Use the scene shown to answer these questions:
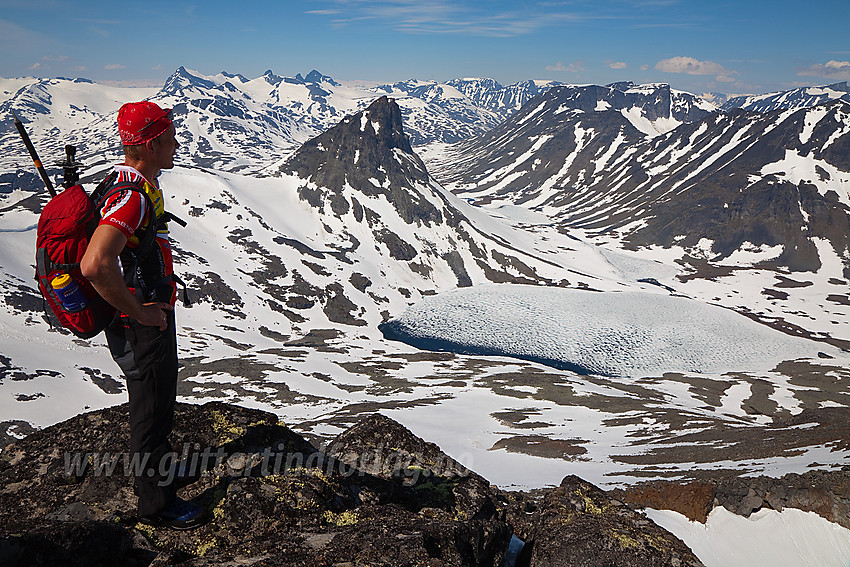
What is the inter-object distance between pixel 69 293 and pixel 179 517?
3.20 metres

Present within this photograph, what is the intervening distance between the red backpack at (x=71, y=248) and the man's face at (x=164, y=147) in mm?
790

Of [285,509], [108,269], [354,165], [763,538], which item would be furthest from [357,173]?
[108,269]

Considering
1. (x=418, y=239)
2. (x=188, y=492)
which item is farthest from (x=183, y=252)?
(x=188, y=492)

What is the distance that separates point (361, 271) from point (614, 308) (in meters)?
69.5

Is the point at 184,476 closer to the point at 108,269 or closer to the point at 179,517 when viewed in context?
the point at 179,517

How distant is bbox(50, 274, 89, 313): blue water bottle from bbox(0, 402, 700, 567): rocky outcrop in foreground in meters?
2.40

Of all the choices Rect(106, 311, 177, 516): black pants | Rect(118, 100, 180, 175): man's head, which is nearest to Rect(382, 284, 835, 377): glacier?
Rect(106, 311, 177, 516): black pants

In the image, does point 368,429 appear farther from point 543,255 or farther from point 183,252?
point 543,255

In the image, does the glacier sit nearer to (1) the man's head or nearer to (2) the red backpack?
(1) the man's head

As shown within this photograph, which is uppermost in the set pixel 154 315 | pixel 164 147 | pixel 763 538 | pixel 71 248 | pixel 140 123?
pixel 140 123

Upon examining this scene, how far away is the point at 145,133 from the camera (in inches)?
253

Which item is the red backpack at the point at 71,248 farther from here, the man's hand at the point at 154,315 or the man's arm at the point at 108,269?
the man's hand at the point at 154,315

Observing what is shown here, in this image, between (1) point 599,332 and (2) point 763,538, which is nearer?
(2) point 763,538

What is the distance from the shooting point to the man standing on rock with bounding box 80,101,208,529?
230 inches
